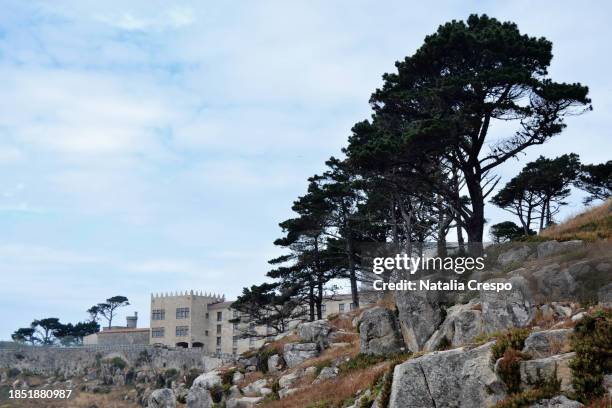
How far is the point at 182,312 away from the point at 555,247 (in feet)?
313

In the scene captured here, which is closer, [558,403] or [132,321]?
[558,403]

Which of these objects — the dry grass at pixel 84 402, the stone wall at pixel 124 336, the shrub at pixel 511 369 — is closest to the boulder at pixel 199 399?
the shrub at pixel 511 369

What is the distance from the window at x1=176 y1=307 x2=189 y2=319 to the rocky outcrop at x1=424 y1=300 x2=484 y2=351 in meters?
92.0

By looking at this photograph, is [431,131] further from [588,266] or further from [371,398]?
[371,398]

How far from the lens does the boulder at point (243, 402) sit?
3035 cm

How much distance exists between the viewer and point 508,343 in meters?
15.2

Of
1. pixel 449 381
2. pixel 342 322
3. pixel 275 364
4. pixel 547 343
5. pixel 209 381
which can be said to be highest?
pixel 342 322

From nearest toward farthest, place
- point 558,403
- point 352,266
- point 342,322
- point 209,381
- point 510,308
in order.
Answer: point 558,403 < point 510,308 < point 209,381 < point 342,322 < point 352,266

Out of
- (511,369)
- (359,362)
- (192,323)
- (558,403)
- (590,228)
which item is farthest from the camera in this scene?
(192,323)

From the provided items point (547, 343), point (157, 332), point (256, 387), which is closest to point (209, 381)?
point (256, 387)

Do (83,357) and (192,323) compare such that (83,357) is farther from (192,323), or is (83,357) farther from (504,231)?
(504,231)

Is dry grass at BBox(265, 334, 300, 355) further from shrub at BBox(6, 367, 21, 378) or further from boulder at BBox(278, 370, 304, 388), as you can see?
shrub at BBox(6, 367, 21, 378)

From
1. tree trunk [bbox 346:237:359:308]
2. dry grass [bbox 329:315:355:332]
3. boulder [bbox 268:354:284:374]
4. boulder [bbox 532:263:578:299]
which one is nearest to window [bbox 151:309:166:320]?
tree trunk [bbox 346:237:359:308]

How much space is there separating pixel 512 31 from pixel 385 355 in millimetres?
16985
